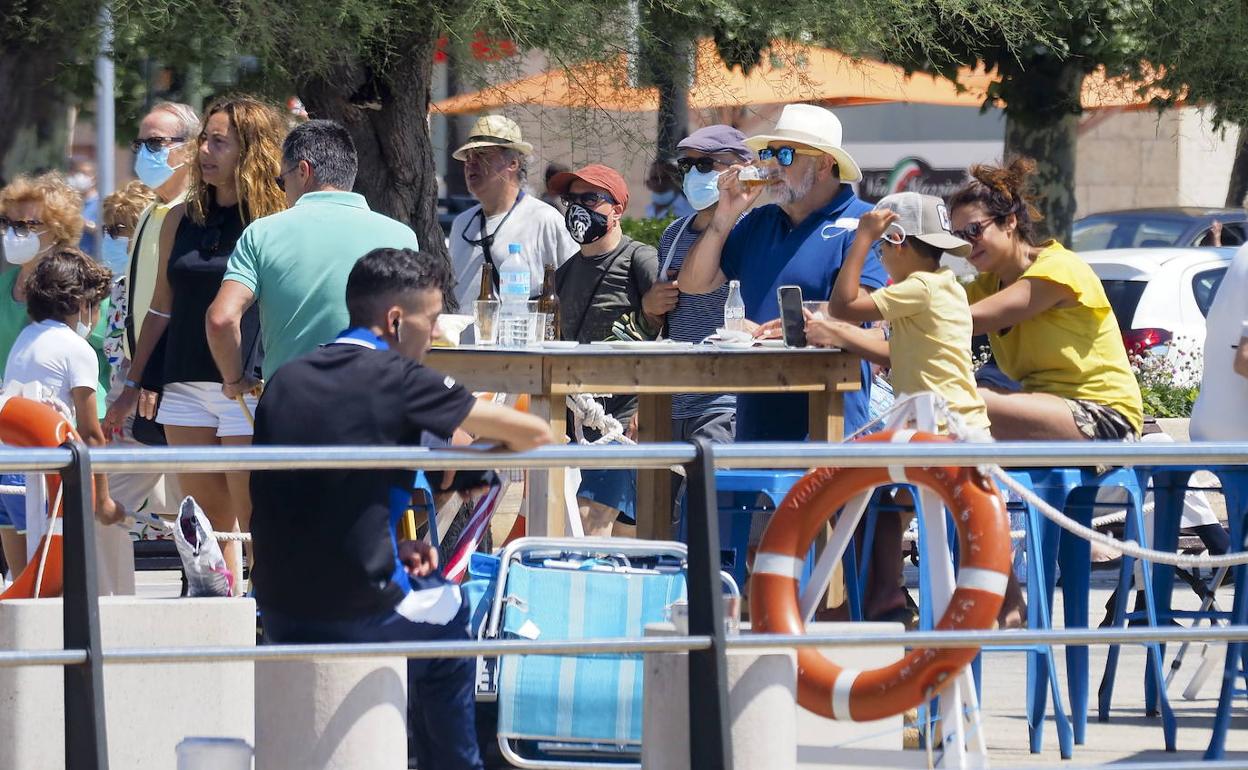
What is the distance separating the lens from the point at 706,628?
4.14 meters

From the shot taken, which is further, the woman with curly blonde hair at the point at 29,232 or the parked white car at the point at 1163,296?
the parked white car at the point at 1163,296

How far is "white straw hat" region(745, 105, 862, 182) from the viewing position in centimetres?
652

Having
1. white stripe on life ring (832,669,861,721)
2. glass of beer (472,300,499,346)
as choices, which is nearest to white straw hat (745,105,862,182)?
glass of beer (472,300,499,346)

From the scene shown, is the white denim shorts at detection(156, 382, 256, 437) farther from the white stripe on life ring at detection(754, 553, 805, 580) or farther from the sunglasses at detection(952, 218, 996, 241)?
the white stripe on life ring at detection(754, 553, 805, 580)

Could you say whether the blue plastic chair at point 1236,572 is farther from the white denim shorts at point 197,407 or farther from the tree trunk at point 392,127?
the tree trunk at point 392,127

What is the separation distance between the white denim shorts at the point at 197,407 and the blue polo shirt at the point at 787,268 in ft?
5.54

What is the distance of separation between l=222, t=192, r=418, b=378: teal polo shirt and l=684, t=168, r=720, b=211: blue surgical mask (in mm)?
1617

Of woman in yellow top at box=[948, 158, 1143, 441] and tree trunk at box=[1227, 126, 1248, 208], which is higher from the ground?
tree trunk at box=[1227, 126, 1248, 208]

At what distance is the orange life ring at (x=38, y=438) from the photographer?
5562 millimetres

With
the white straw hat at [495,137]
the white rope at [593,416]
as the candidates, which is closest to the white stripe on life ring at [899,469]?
the white rope at [593,416]

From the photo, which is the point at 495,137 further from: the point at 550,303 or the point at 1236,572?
the point at 1236,572

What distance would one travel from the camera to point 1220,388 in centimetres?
639

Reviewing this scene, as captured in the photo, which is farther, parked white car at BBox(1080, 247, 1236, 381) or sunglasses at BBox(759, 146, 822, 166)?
parked white car at BBox(1080, 247, 1236, 381)

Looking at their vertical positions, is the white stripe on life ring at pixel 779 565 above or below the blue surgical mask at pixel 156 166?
below
